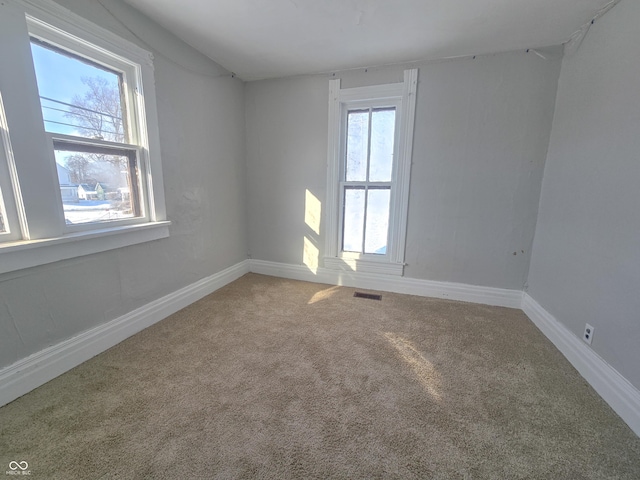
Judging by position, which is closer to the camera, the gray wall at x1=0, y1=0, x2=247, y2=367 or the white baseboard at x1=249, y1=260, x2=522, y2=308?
the gray wall at x1=0, y1=0, x2=247, y2=367

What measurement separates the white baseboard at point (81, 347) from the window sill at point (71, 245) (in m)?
0.53

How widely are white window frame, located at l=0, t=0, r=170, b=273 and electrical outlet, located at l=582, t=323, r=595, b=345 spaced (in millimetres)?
3203

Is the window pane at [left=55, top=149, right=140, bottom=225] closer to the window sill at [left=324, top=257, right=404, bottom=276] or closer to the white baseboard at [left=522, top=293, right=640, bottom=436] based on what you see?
the window sill at [left=324, top=257, right=404, bottom=276]

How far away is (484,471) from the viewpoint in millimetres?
1081

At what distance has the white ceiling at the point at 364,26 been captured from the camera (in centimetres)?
175

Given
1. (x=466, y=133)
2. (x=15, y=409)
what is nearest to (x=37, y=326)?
(x=15, y=409)

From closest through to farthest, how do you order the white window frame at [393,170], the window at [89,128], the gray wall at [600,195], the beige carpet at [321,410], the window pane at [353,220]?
the beige carpet at [321,410] < the gray wall at [600,195] < the window at [89,128] < the white window frame at [393,170] < the window pane at [353,220]

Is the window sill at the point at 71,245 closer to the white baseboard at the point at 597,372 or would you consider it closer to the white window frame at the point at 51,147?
the white window frame at the point at 51,147

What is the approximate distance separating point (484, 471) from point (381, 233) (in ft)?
7.10

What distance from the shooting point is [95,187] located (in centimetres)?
181

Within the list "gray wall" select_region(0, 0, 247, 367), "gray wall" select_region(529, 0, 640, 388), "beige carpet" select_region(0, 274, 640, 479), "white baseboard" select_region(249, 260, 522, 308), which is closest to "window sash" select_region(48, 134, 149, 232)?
"gray wall" select_region(0, 0, 247, 367)

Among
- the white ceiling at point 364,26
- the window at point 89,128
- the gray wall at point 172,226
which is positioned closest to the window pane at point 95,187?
the window at point 89,128

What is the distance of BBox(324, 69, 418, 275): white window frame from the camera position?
8.61 ft

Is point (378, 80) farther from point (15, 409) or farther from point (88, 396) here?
point (15, 409)
